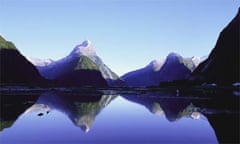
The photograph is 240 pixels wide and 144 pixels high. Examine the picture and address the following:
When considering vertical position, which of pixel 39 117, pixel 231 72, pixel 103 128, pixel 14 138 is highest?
pixel 14 138

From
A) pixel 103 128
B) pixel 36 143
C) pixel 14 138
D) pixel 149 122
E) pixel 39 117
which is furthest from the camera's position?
pixel 39 117

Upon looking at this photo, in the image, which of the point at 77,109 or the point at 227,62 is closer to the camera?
the point at 77,109

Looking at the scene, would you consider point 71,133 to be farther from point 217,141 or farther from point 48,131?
point 217,141

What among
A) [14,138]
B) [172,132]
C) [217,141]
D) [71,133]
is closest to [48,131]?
[71,133]

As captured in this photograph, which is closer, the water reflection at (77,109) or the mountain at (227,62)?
the water reflection at (77,109)

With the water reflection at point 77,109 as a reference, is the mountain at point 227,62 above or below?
below

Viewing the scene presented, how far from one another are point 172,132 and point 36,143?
14711 mm

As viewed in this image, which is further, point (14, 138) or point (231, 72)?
point (231, 72)

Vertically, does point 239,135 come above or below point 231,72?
above

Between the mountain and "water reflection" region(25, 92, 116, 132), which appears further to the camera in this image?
the mountain

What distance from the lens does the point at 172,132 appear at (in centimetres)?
3497

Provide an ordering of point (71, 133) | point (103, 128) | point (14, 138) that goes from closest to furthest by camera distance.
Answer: point (14, 138) → point (71, 133) → point (103, 128)

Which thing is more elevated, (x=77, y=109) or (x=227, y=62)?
(x=77, y=109)

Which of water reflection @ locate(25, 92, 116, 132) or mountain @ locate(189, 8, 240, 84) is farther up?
water reflection @ locate(25, 92, 116, 132)
